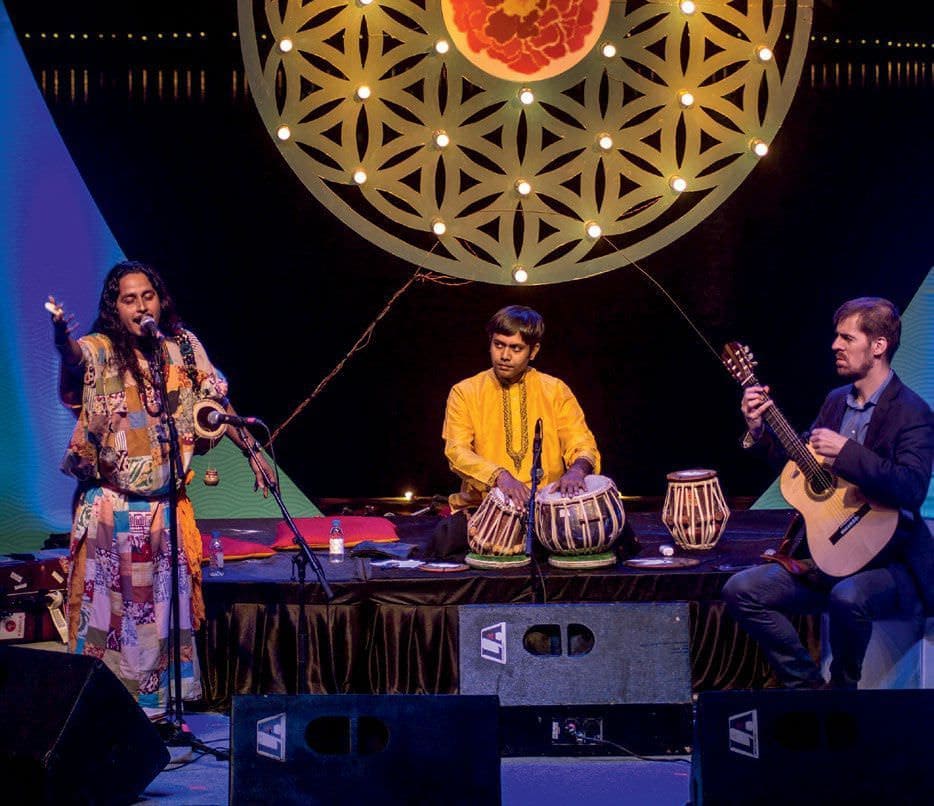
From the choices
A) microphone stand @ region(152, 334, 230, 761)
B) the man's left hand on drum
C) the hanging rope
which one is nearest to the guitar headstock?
the man's left hand on drum

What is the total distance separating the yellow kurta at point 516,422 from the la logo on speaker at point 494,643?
150 centimetres

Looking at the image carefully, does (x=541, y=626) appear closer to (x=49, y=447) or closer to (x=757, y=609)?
(x=757, y=609)

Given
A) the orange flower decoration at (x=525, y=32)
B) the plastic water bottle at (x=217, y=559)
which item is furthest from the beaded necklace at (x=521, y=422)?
the orange flower decoration at (x=525, y=32)

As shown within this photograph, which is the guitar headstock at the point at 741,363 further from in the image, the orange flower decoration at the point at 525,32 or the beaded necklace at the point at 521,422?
the orange flower decoration at the point at 525,32

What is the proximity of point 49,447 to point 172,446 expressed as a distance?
2728 mm

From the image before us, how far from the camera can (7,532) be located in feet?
22.6

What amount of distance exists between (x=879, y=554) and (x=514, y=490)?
1504mm

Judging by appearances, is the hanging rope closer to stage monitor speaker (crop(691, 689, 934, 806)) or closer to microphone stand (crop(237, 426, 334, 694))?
microphone stand (crop(237, 426, 334, 694))

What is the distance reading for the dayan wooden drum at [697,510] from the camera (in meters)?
5.58

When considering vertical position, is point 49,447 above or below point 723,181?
below

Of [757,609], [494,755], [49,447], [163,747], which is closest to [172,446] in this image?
[163,747]

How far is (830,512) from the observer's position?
15.8ft

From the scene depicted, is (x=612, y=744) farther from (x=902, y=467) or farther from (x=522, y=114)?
(x=522, y=114)

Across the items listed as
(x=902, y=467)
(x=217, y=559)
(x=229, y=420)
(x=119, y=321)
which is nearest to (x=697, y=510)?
(x=902, y=467)
